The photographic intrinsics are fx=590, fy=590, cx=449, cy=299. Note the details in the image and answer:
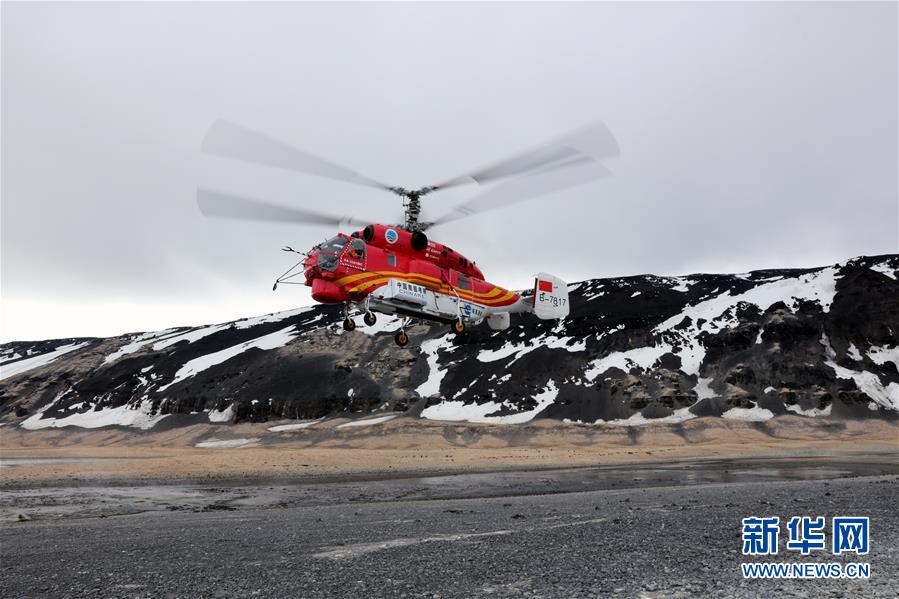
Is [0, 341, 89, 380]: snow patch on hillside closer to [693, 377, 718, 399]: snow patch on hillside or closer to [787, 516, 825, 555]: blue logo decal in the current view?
[693, 377, 718, 399]: snow patch on hillside

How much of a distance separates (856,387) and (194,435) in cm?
8954

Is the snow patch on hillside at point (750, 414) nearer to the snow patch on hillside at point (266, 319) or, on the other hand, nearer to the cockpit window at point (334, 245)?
the cockpit window at point (334, 245)

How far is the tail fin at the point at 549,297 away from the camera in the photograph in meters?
34.0

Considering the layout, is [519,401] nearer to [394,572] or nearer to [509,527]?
[509,527]

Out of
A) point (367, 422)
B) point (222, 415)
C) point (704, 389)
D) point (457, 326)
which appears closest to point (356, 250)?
point (457, 326)

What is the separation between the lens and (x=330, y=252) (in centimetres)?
2639

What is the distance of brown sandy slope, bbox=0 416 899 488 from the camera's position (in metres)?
41.1

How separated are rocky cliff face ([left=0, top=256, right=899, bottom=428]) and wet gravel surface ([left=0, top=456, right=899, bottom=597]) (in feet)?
193

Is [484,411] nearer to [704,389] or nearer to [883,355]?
[704,389]

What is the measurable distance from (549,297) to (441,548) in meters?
24.1

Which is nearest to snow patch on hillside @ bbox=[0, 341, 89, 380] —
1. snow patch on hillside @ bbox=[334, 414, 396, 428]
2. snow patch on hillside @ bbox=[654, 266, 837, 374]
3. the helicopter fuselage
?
snow patch on hillside @ bbox=[334, 414, 396, 428]

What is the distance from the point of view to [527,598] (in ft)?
28.3

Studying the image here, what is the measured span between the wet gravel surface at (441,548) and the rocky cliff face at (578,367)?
2320 inches

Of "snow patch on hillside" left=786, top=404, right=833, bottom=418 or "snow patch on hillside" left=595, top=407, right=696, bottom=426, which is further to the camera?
"snow patch on hillside" left=595, top=407, right=696, bottom=426
